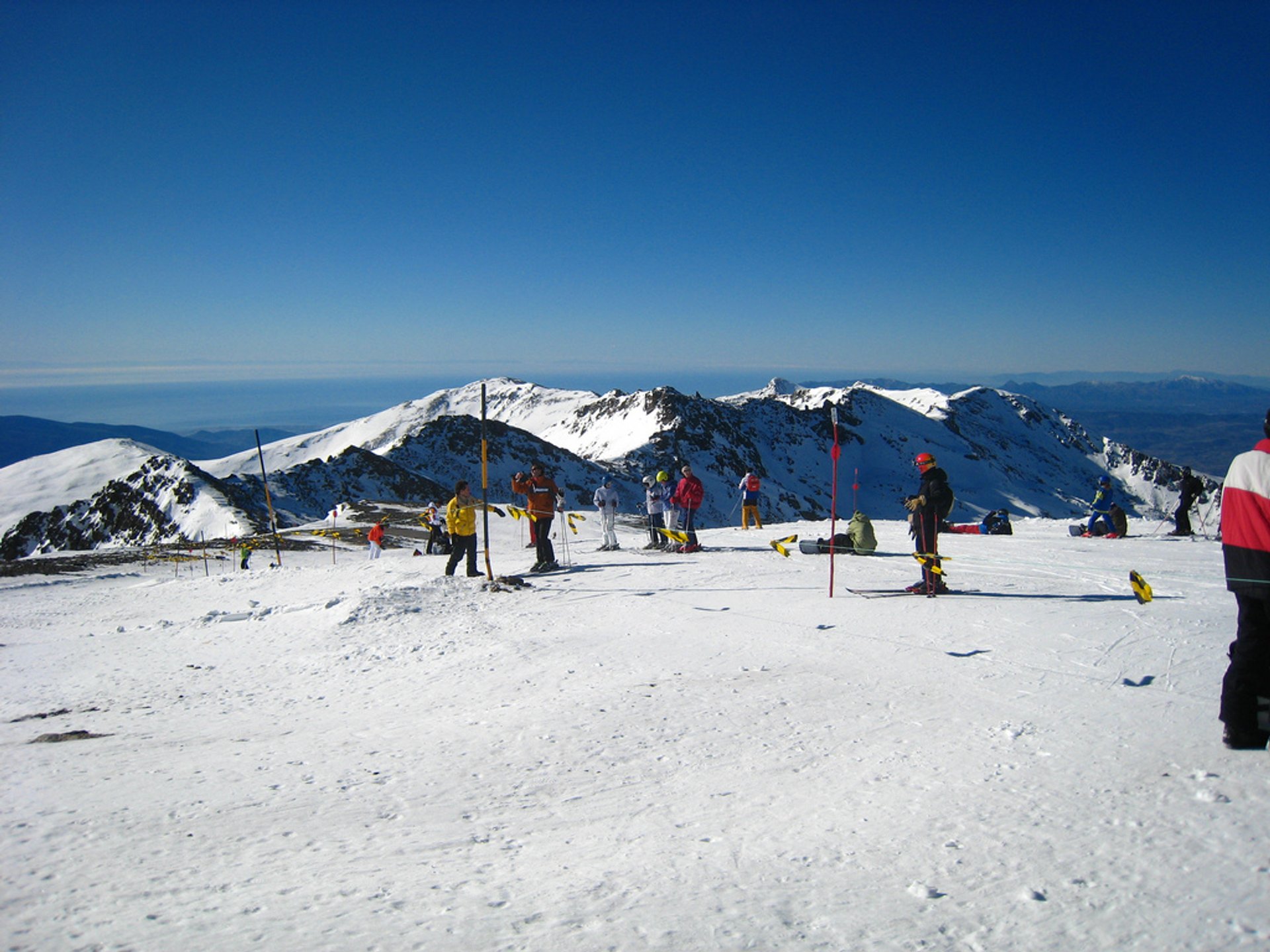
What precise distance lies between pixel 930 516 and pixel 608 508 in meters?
9.09

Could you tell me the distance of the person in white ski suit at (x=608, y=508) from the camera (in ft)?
59.1

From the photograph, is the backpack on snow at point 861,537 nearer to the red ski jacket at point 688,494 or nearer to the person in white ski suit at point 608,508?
the red ski jacket at point 688,494

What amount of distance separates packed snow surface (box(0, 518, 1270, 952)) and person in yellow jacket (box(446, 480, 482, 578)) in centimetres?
385

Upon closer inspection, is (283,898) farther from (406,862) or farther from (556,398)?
(556,398)

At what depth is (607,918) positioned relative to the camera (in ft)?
11.5

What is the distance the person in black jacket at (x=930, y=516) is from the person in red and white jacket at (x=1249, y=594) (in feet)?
19.0

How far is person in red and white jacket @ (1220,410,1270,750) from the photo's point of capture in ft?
15.6

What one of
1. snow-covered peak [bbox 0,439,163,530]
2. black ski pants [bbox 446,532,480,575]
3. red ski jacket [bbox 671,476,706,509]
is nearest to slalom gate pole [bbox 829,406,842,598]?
red ski jacket [bbox 671,476,706,509]

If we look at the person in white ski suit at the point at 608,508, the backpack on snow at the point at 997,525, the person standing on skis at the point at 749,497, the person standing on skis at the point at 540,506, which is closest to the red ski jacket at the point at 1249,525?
the person standing on skis at the point at 540,506

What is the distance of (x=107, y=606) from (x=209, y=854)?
54.4ft

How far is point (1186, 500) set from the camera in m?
19.1

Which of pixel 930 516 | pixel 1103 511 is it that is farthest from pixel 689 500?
pixel 1103 511

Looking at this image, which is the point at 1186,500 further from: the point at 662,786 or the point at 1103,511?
the point at 662,786

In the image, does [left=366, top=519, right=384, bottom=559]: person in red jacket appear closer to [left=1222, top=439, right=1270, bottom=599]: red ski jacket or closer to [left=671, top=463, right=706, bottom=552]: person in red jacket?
[left=671, top=463, right=706, bottom=552]: person in red jacket
